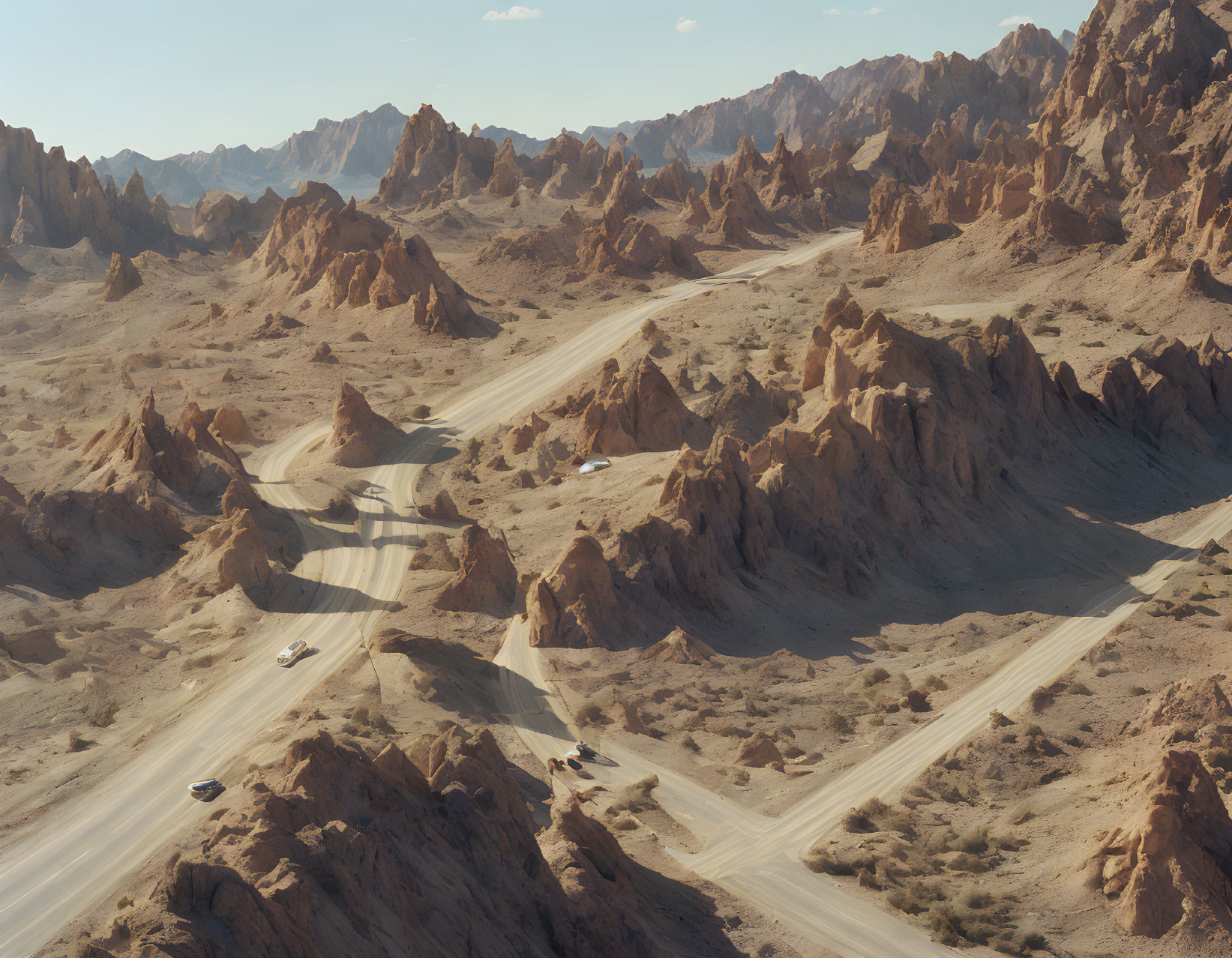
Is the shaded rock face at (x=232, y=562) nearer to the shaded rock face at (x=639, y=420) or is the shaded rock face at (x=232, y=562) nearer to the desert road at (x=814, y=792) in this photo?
the desert road at (x=814, y=792)

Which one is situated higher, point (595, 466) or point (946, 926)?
point (595, 466)

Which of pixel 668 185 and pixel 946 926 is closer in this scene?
pixel 946 926

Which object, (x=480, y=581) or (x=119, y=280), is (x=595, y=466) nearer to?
(x=480, y=581)

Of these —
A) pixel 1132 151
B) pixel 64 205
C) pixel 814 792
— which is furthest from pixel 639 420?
pixel 64 205

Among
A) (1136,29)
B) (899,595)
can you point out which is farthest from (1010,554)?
(1136,29)

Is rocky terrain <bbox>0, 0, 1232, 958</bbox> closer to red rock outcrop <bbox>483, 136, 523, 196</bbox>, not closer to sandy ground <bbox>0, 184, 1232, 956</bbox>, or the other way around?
sandy ground <bbox>0, 184, 1232, 956</bbox>

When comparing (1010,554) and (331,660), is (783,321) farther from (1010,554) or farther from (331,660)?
(331,660)

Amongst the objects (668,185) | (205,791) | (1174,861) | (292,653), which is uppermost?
(668,185)

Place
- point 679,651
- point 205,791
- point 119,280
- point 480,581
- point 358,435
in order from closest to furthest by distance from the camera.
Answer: point 205,791, point 679,651, point 480,581, point 358,435, point 119,280

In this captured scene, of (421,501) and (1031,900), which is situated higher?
(421,501)
